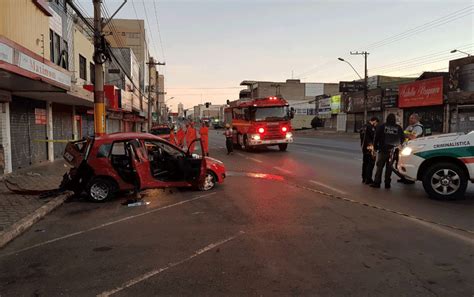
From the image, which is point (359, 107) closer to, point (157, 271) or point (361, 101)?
point (361, 101)

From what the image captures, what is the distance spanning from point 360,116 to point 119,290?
54.8 metres

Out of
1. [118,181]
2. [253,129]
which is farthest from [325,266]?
[253,129]

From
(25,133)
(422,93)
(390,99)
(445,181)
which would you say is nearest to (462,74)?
(422,93)

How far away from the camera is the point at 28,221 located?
7191 mm

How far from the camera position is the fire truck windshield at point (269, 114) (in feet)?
75.0

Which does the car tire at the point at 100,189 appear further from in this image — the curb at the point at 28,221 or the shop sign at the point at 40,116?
the shop sign at the point at 40,116

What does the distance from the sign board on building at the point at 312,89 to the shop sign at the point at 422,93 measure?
210 ft

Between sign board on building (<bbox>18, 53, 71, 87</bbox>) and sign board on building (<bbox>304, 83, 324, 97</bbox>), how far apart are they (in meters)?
97.5

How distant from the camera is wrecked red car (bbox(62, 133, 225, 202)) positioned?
9.37 m

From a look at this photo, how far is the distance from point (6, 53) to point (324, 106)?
236 ft

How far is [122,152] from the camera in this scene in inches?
398

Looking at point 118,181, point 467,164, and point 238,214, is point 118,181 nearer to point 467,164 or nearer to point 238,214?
point 238,214

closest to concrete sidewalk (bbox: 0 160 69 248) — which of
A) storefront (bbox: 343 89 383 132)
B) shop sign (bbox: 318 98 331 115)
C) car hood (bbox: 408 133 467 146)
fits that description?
car hood (bbox: 408 133 467 146)

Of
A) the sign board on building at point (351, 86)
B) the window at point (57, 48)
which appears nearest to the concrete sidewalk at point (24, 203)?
the window at point (57, 48)
